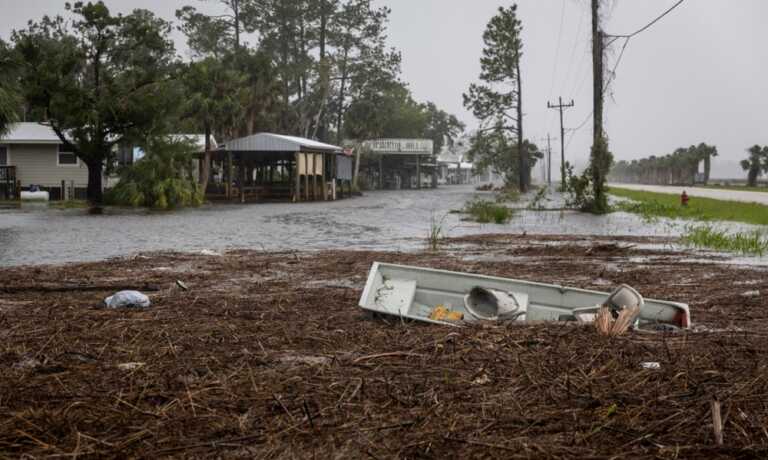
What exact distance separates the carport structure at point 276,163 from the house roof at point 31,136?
8773mm

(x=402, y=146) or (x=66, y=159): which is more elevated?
(x=402, y=146)

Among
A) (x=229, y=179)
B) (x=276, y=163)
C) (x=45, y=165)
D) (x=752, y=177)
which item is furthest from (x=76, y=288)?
(x=752, y=177)

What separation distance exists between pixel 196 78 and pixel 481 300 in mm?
38006

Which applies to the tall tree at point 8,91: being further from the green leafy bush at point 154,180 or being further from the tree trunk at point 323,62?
the tree trunk at point 323,62

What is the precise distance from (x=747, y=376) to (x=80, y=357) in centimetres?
392

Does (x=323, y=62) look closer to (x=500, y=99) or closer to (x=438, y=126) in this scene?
(x=500, y=99)

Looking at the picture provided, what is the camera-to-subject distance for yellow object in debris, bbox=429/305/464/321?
20.4 ft

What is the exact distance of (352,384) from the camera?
419 cm

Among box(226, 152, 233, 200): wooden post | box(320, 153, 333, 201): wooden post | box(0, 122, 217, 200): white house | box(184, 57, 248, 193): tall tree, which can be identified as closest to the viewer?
box(184, 57, 248, 193): tall tree

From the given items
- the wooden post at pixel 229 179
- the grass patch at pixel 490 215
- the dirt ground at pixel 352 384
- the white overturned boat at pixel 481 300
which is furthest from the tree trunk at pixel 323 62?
the white overturned boat at pixel 481 300

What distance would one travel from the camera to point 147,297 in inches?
300

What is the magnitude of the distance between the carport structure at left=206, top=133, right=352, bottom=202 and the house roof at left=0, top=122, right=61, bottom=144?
8.77 meters

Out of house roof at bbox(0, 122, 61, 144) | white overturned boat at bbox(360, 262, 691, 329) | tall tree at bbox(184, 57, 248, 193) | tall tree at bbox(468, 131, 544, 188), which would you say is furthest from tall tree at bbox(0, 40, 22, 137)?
tall tree at bbox(468, 131, 544, 188)

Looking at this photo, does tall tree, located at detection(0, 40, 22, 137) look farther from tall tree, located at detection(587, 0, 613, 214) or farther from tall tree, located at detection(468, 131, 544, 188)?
tall tree, located at detection(468, 131, 544, 188)
